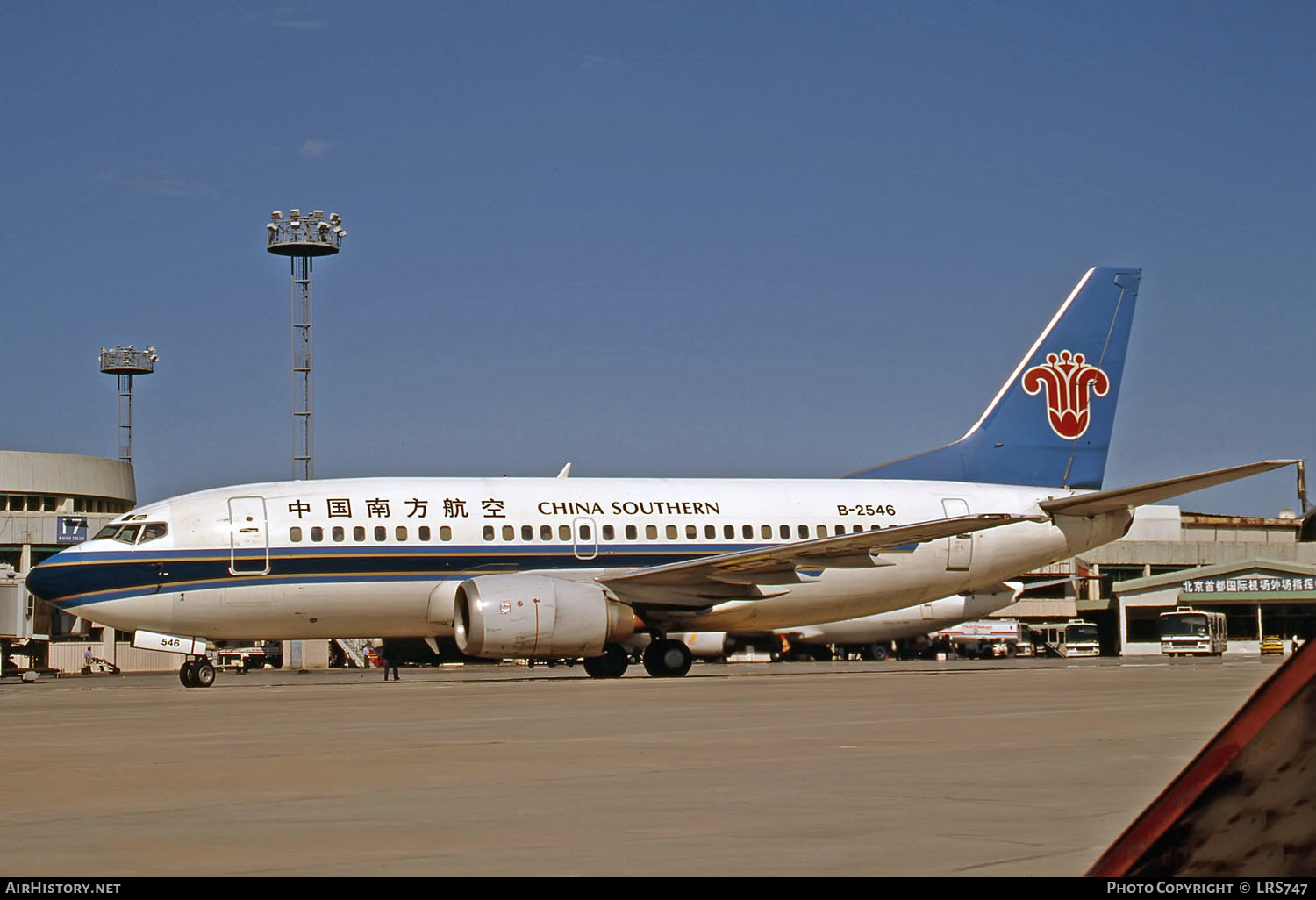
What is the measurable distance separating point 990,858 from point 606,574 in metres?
22.1

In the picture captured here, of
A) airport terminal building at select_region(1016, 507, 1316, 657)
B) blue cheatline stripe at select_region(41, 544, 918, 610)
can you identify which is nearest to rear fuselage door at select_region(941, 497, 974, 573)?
blue cheatline stripe at select_region(41, 544, 918, 610)

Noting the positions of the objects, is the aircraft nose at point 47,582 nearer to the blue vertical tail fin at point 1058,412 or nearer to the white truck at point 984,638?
the blue vertical tail fin at point 1058,412

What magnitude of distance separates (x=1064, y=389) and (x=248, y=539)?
17.9m

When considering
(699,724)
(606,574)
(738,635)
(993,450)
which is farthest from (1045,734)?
(738,635)

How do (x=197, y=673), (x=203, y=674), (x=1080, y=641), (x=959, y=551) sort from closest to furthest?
(x=197, y=673)
(x=203, y=674)
(x=959, y=551)
(x=1080, y=641)

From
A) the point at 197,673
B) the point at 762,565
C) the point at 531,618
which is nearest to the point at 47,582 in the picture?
the point at 197,673

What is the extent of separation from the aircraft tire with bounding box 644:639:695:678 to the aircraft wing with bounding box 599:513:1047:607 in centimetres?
105

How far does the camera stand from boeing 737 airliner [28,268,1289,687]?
86.5ft

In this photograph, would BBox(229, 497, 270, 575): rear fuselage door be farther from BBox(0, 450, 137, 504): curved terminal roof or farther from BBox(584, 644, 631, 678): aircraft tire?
BBox(0, 450, 137, 504): curved terminal roof

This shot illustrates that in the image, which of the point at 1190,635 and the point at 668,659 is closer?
the point at 668,659

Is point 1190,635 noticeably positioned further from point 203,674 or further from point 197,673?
point 197,673

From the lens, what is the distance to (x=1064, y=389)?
33344mm

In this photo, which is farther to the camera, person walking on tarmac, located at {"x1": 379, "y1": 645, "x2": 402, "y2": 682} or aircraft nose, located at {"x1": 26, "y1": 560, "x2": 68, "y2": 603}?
person walking on tarmac, located at {"x1": 379, "y1": 645, "x2": 402, "y2": 682}
